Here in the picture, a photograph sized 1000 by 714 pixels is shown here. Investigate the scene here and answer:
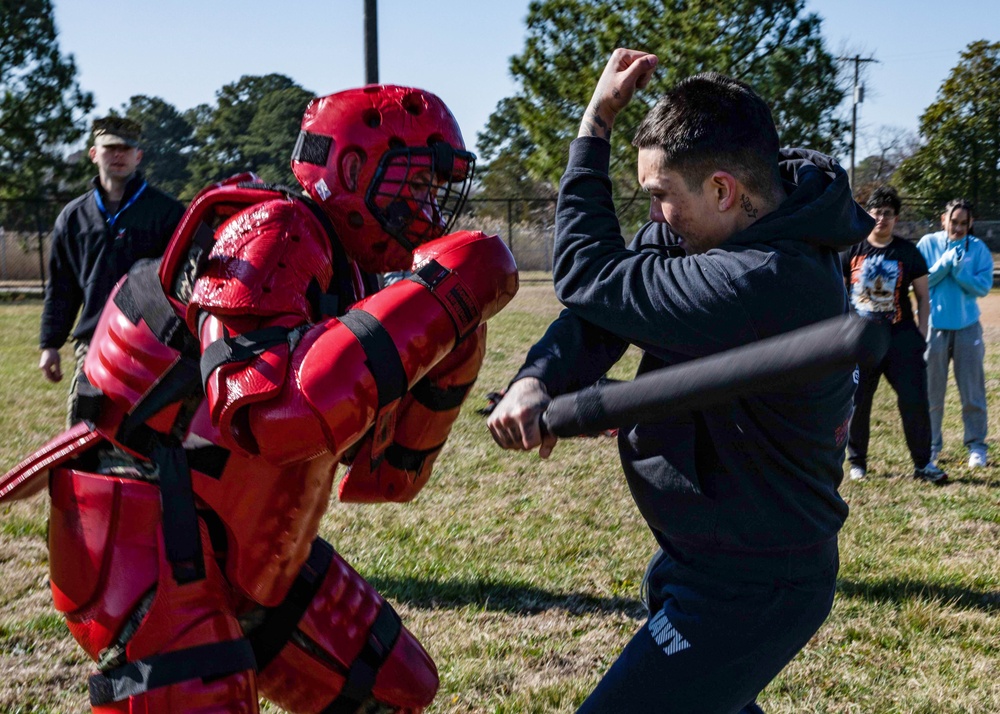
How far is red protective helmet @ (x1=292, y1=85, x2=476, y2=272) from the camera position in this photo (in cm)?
225

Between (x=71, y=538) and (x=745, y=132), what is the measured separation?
1780 mm

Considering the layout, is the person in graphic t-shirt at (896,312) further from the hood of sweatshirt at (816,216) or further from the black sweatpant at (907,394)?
the hood of sweatshirt at (816,216)

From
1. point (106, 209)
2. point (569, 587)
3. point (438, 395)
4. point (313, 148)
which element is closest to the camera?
point (313, 148)

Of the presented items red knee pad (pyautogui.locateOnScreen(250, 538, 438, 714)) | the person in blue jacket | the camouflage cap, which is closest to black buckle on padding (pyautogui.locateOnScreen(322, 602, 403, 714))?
Answer: red knee pad (pyautogui.locateOnScreen(250, 538, 438, 714))

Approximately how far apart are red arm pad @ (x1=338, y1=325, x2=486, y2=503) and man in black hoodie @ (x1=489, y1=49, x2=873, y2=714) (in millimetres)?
425

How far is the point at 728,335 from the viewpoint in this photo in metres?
1.90

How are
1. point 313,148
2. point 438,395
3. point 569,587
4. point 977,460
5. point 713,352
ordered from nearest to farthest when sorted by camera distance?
point 713,352 → point 313,148 → point 438,395 → point 569,587 → point 977,460

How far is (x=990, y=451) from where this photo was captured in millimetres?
7734

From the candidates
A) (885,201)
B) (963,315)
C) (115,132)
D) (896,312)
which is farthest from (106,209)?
(963,315)

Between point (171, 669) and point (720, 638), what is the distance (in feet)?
3.87

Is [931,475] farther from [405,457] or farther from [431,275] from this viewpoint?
[431,275]

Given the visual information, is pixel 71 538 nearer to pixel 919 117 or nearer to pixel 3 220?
pixel 3 220

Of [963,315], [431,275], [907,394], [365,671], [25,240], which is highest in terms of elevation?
[431,275]

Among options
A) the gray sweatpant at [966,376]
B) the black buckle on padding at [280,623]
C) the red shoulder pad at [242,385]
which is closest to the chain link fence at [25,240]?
the gray sweatpant at [966,376]
